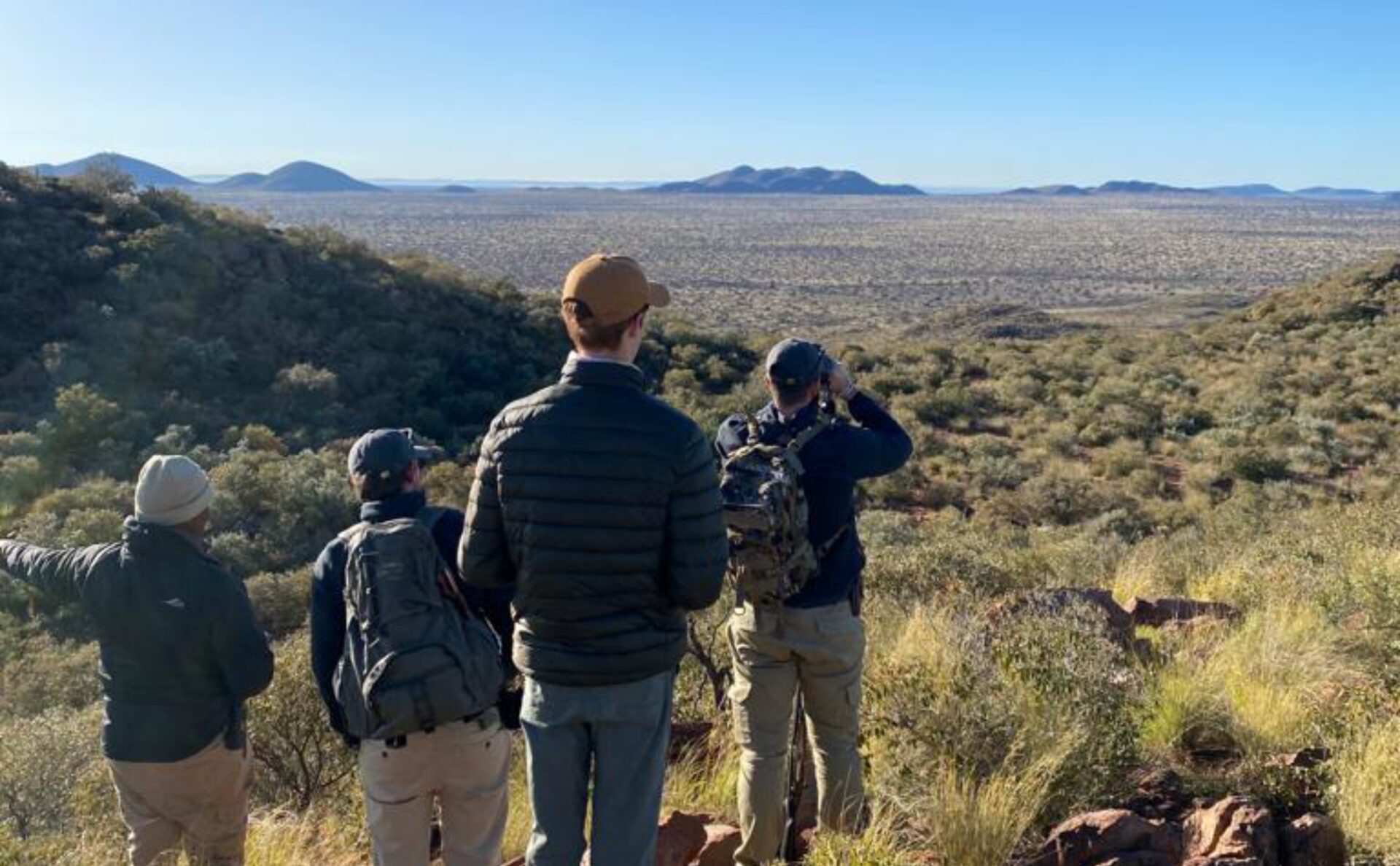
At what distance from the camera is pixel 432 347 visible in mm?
21750

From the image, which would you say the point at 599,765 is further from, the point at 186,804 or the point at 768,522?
the point at 186,804

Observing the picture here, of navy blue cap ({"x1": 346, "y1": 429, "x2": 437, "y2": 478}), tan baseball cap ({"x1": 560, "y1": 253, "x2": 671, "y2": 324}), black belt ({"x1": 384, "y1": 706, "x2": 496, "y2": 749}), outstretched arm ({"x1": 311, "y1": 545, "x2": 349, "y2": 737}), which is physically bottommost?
black belt ({"x1": 384, "y1": 706, "x2": 496, "y2": 749})

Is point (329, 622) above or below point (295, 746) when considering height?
above

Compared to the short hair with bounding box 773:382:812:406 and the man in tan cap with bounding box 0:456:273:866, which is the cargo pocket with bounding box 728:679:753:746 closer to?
the short hair with bounding box 773:382:812:406

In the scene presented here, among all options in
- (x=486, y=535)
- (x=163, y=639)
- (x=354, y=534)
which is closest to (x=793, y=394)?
(x=486, y=535)

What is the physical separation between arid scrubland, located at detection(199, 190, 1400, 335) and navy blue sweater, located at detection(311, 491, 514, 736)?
26281 millimetres

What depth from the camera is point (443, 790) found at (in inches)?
118

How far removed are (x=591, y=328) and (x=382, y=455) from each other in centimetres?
76

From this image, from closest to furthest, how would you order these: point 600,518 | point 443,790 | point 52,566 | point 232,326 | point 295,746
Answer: point 600,518 → point 443,790 → point 52,566 → point 295,746 → point 232,326

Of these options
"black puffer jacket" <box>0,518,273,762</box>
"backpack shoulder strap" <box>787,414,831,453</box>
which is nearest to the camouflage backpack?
"backpack shoulder strap" <box>787,414,831,453</box>

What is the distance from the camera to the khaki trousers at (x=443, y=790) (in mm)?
2883

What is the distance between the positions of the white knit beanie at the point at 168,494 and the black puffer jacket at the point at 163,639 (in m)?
0.04

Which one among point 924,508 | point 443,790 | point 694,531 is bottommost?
point 924,508

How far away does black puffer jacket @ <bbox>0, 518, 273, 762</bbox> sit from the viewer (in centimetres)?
305
